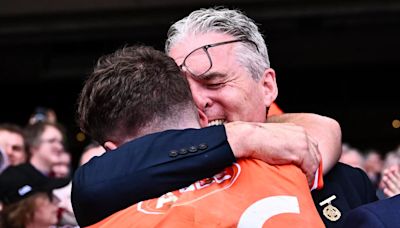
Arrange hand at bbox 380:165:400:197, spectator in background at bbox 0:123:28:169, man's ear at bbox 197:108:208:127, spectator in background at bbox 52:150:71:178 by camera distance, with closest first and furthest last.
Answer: man's ear at bbox 197:108:208:127, hand at bbox 380:165:400:197, spectator in background at bbox 0:123:28:169, spectator in background at bbox 52:150:71:178

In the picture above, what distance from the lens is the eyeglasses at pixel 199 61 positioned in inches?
91.2

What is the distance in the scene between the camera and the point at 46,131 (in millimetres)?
6074

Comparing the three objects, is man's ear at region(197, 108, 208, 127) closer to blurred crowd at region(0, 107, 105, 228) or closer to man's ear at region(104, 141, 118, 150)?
man's ear at region(104, 141, 118, 150)

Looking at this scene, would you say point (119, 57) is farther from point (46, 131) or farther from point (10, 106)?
point (10, 106)

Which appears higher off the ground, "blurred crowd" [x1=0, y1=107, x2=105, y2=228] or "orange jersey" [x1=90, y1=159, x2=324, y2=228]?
"orange jersey" [x1=90, y1=159, x2=324, y2=228]

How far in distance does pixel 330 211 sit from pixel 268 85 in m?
0.40

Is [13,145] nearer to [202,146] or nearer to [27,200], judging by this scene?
[27,200]

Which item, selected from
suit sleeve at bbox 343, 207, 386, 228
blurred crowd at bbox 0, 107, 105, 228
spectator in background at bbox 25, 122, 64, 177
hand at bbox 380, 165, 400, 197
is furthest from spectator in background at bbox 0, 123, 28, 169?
suit sleeve at bbox 343, 207, 386, 228

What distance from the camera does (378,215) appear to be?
5.43ft

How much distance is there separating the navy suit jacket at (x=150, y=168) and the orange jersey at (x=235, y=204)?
0.07 feet

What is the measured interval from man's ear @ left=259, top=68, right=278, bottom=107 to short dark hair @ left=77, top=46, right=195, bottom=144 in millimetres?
521

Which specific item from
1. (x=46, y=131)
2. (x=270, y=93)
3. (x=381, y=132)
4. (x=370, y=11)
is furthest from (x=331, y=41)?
(x=270, y=93)

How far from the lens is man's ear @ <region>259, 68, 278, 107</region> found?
7.93 ft

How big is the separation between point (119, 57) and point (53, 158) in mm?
4191
